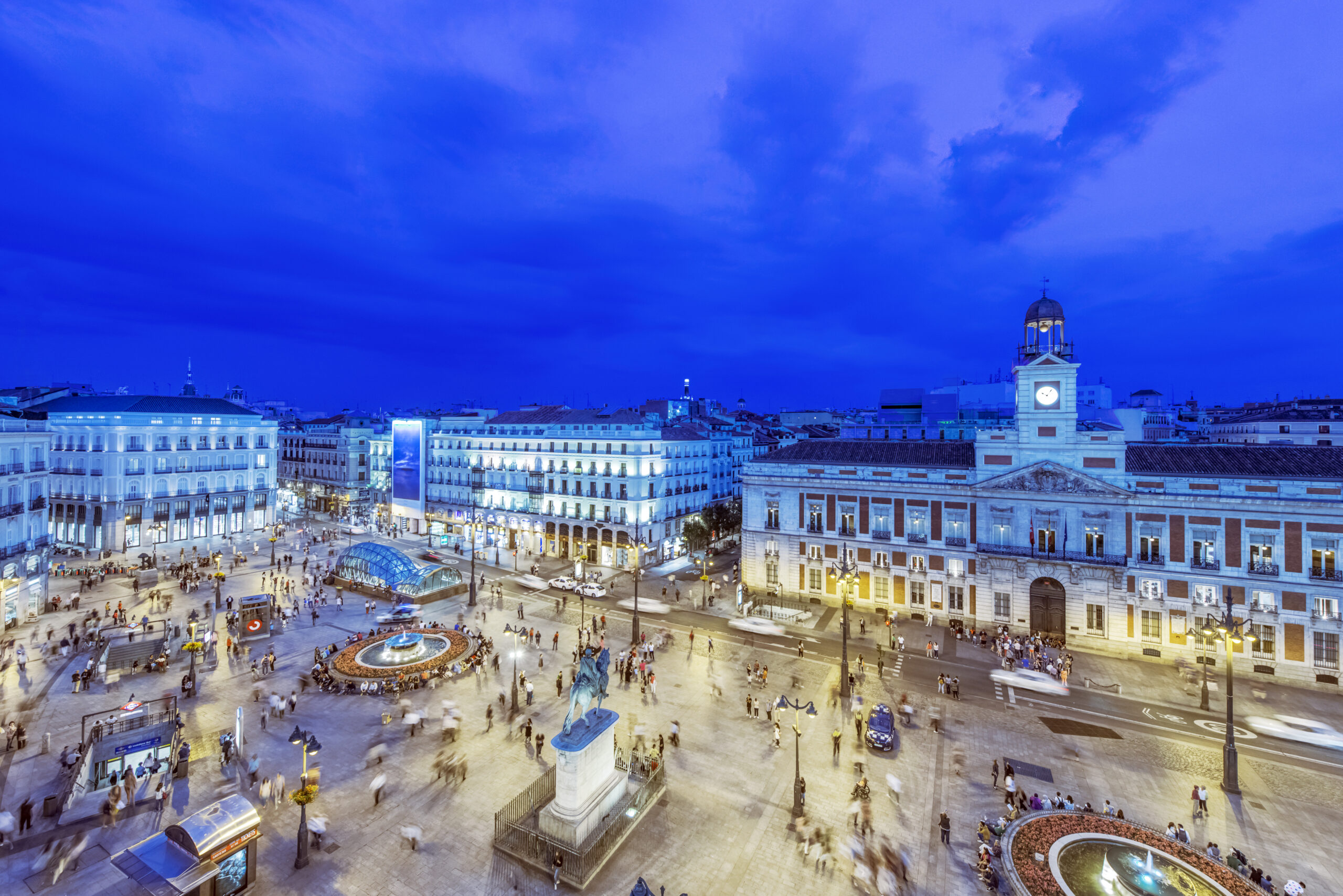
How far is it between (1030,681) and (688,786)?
22.4 m

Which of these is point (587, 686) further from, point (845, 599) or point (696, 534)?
point (696, 534)

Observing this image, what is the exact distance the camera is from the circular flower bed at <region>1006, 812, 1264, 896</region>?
1678 cm

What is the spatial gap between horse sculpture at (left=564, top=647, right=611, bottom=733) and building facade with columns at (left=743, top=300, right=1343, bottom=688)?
92.5 feet

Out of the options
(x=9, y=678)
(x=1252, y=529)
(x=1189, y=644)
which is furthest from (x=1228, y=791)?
(x=9, y=678)

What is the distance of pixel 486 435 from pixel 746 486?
36280 millimetres

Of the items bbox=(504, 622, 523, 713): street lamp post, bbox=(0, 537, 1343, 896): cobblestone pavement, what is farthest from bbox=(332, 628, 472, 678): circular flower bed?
bbox=(504, 622, 523, 713): street lamp post

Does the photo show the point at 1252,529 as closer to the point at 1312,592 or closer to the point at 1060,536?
the point at 1312,592

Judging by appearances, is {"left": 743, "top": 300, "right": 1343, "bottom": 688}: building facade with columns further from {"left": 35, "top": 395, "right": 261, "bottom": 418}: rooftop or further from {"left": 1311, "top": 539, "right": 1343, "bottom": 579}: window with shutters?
{"left": 35, "top": 395, "right": 261, "bottom": 418}: rooftop

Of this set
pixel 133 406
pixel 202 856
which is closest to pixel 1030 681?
pixel 202 856

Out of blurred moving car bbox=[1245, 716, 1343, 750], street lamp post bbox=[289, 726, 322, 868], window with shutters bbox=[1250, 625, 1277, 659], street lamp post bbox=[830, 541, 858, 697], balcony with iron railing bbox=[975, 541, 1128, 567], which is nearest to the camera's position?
street lamp post bbox=[289, 726, 322, 868]

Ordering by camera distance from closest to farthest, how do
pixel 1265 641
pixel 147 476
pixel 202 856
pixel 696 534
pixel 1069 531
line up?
pixel 202 856 < pixel 1265 641 < pixel 1069 531 < pixel 696 534 < pixel 147 476

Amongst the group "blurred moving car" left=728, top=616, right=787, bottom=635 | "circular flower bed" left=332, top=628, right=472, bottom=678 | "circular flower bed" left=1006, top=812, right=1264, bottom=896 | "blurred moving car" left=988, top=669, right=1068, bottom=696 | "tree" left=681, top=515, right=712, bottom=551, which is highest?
"tree" left=681, top=515, right=712, bottom=551

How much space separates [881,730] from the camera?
2506cm

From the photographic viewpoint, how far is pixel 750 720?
2742cm
